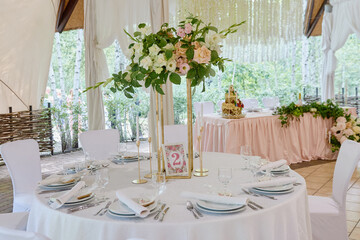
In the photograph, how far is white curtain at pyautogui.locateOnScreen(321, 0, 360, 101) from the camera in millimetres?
6953

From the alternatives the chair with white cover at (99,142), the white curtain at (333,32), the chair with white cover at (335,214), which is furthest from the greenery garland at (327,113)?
the chair with white cover at (335,214)

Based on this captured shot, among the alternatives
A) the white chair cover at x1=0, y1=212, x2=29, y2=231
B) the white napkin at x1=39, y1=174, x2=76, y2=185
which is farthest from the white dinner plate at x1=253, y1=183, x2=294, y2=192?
the white chair cover at x1=0, y1=212, x2=29, y2=231

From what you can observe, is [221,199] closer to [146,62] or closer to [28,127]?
[146,62]

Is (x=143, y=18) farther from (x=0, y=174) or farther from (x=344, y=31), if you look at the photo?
(x=344, y=31)

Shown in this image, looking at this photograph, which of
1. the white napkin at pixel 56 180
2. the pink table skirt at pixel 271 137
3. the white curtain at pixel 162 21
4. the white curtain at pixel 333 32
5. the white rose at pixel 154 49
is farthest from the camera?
the white curtain at pixel 333 32

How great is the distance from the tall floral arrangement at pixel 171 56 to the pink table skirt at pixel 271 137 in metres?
2.85

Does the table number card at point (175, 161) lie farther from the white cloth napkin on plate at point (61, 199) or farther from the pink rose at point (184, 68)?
the white cloth napkin on plate at point (61, 199)

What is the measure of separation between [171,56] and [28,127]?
17.2 feet

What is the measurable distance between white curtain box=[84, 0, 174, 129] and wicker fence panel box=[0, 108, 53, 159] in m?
1.41

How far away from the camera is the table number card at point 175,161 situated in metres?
2.24

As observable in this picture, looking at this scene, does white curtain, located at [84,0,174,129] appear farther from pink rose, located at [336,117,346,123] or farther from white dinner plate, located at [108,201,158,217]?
white dinner plate, located at [108,201,158,217]

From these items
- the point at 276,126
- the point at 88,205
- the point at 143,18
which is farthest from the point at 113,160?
the point at 143,18

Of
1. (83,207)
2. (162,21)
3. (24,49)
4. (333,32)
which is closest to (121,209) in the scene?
(83,207)

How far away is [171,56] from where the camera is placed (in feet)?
6.58
